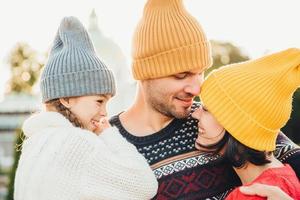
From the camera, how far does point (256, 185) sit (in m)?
3.29

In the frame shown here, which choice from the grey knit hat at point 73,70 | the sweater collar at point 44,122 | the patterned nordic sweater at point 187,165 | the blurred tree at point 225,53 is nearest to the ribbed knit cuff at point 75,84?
the grey knit hat at point 73,70

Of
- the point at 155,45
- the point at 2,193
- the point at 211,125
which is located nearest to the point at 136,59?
Result: the point at 155,45

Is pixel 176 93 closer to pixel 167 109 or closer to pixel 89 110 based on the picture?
pixel 167 109

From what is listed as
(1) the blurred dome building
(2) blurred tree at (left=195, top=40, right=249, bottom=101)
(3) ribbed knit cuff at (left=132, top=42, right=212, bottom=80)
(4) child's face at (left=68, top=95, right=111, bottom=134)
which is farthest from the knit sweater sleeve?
(2) blurred tree at (left=195, top=40, right=249, bottom=101)

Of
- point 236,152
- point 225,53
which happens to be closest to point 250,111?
point 236,152

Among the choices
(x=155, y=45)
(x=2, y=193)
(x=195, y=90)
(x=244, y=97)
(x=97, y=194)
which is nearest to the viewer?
(x=97, y=194)

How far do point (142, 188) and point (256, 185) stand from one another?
55cm

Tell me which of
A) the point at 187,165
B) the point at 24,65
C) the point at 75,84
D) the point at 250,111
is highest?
the point at 75,84

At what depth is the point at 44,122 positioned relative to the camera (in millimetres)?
3391

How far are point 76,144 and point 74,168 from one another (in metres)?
0.11

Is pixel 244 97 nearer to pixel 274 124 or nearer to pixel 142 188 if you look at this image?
pixel 274 124

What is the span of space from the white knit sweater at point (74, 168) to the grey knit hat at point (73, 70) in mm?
207

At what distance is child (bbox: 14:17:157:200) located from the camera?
3221mm

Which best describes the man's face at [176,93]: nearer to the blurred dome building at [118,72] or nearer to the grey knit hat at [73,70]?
the grey knit hat at [73,70]
